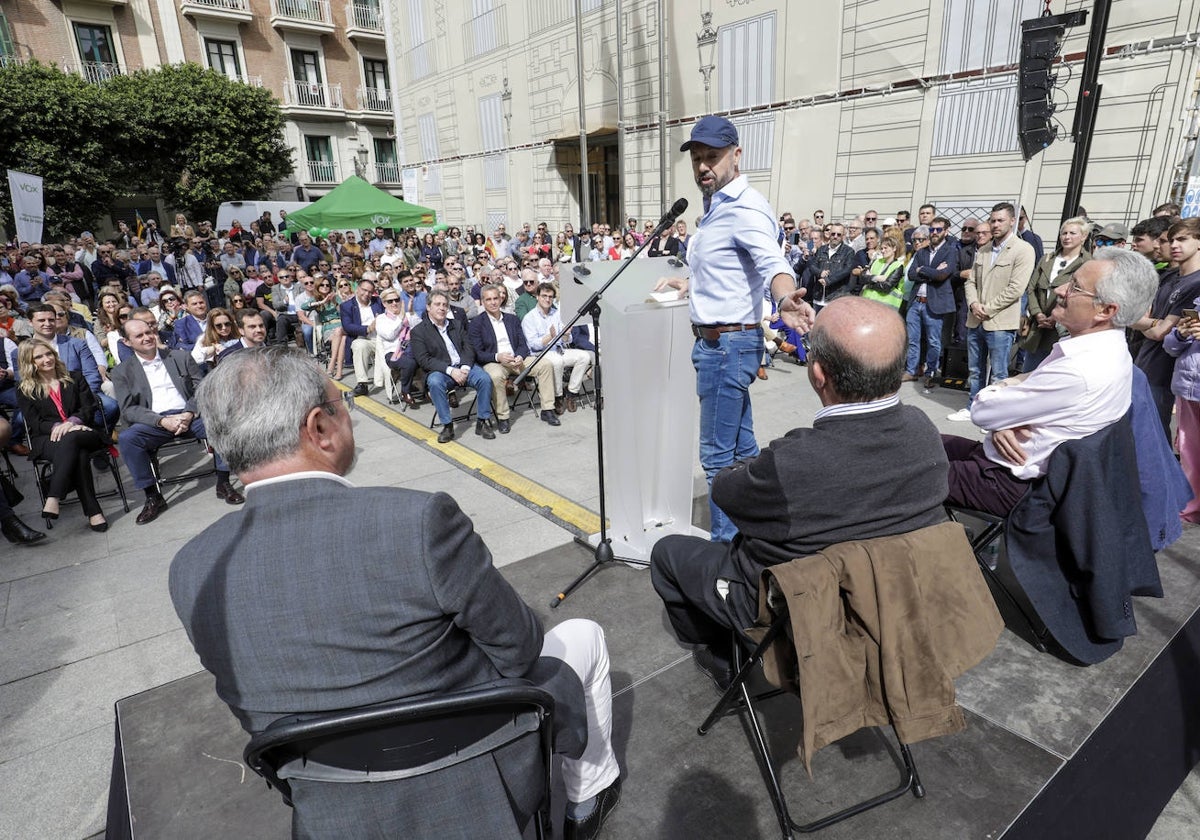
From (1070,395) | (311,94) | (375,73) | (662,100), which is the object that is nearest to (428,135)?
(311,94)

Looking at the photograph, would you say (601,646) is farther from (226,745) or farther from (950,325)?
(950,325)

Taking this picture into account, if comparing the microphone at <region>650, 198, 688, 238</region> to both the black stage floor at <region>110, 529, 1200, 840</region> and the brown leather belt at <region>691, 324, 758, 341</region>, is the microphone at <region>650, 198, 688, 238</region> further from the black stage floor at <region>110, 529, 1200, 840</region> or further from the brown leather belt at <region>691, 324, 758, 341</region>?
the black stage floor at <region>110, 529, 1200, 840</region>

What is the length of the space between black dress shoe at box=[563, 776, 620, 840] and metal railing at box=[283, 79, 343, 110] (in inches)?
1328

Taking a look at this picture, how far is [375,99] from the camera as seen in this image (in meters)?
31.4

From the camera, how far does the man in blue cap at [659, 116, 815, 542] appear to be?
2836mm

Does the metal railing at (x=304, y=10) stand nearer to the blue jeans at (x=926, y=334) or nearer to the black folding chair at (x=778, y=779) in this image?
the blue jeans at (x=926, y=334)

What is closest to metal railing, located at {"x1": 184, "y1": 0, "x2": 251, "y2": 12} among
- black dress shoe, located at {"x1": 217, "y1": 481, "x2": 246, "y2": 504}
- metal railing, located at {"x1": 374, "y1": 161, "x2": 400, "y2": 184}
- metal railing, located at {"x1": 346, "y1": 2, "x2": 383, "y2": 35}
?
metal railing, located at {"x1": 346, "y1": 2, "x2": 383, "y2": 35}

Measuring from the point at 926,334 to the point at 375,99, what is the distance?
32.0 meters

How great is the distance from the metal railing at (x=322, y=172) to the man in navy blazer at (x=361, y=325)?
1029 inches

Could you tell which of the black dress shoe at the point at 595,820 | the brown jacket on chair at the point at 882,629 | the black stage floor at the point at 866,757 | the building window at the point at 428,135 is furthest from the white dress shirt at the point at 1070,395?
the building window at the point at 428,135

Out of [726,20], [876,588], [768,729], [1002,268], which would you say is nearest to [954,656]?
[876,588]

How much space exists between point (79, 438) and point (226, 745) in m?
3.32

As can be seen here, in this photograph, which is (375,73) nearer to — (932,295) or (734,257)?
Result: (932,295)

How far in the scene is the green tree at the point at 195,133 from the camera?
23391 millimetres
